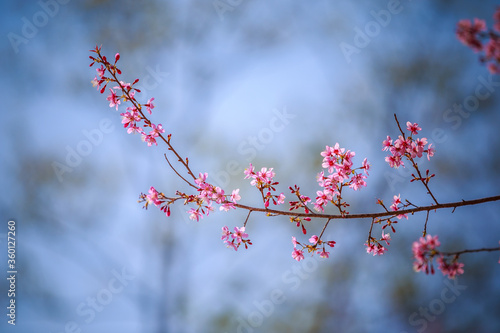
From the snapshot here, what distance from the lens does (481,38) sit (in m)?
1.57

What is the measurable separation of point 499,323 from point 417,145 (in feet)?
21.1

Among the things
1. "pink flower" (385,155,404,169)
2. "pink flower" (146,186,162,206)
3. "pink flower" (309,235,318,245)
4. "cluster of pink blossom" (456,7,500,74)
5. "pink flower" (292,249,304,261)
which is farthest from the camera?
"pink flower" (292,249,304,261)

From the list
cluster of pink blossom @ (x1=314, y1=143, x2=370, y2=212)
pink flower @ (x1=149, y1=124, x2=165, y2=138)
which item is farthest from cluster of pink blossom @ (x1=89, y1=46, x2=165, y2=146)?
cluster of pink blossom @ (x1=314, y1=143, x2=370, y2=212)

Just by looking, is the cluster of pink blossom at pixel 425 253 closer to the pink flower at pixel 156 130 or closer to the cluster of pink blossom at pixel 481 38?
the cluster of pink blossom at pixel 481 38

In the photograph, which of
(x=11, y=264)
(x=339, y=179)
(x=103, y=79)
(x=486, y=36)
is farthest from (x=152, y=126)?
(x=11, y=264)

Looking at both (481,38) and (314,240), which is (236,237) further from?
(481,38)

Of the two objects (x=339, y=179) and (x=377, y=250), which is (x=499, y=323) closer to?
(x=377, y=250)

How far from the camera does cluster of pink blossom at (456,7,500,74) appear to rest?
4.97 ft

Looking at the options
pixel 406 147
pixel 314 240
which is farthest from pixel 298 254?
pixel 406 147

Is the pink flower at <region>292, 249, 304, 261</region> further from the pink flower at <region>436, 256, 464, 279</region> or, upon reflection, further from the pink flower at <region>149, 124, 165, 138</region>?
the pink flower at <region>149, 124, 165, 138</region>

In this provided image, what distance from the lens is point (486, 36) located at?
155 centimetres

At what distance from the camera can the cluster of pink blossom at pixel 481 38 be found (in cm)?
151

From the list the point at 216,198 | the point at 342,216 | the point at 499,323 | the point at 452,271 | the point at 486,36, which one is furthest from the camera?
the point at 499,323

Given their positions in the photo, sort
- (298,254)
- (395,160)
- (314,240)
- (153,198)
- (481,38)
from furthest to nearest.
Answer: (298,254), (395,160), (314,240), (153,198), (481,38)
